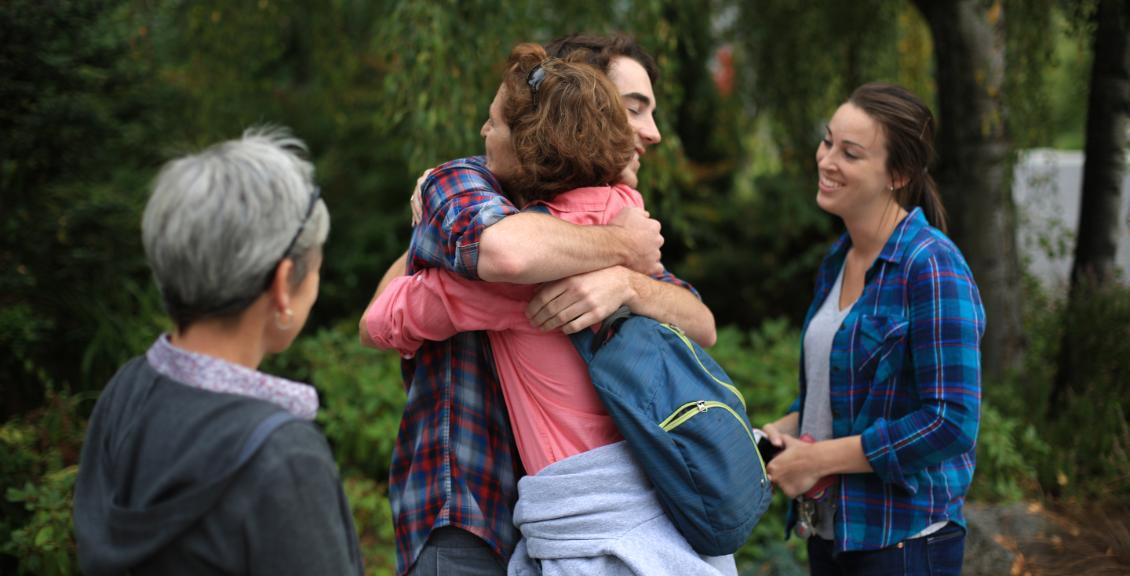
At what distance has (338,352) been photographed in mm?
5262

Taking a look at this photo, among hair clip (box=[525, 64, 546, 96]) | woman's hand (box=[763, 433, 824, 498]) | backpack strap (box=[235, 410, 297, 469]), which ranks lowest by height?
woman's hand (box=[763, 433, 824, 498])

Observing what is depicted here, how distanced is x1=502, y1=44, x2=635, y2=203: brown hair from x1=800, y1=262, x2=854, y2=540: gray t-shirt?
95cm

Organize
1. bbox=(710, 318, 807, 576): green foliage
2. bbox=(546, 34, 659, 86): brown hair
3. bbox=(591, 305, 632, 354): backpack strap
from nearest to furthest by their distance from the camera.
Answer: bbox=(591, 305, 632, 354): backpack strap, bbox=(546, 34, 659, 86): brown hair, bbox=(710, 318, 807, 576): green foliage

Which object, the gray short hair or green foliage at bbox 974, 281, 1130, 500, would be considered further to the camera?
green foliage at bbox 974, 281, 1130, 500

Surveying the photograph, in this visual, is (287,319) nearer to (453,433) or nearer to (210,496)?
(210,496)

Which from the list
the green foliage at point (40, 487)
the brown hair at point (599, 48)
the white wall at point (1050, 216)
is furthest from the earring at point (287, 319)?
the white wall at point (1050, 216)

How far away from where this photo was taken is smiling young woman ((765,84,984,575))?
213 cm

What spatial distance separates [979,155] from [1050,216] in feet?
19.3

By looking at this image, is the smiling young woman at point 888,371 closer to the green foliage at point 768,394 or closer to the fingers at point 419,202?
the fingers at point 419,202

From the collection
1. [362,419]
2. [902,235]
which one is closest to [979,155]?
[902,235]

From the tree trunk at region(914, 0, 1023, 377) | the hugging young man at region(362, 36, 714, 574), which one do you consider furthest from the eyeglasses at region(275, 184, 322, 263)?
the tree trunk at region(914, 0, 1023, 377)

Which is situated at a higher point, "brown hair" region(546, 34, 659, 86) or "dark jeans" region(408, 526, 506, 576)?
"brown hair" region(546, 34, 659, 86)

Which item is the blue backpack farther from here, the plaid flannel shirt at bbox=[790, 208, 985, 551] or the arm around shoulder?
the plaid flannel shirt at bbox=[790, 208, 985, 551]

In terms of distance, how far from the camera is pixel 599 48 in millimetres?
2107
